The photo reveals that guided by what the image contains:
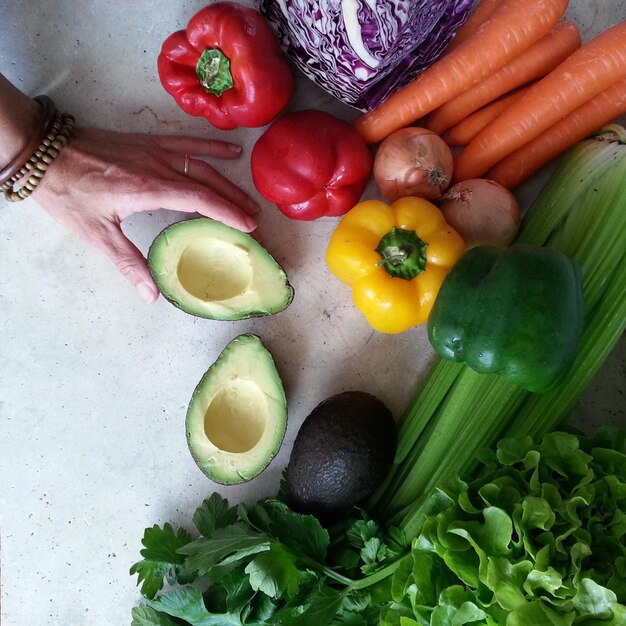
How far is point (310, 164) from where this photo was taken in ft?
3.97

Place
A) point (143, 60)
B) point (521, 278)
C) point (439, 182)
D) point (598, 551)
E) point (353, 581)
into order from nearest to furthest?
point (598, 551) < point (521, 278) < point (353, 581) < point (439, 182) < point (143, 60)

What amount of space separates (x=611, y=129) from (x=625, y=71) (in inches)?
4.5

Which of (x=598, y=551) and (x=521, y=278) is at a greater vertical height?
(x=521, y=278)

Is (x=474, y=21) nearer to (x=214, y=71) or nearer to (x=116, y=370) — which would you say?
(x=214, y=71)

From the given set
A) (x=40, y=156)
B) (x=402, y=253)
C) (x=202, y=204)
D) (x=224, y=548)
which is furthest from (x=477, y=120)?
(x=224, y=548)

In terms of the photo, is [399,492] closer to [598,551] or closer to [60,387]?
[598,551]

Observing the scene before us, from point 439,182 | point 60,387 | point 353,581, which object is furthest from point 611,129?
point 60,387

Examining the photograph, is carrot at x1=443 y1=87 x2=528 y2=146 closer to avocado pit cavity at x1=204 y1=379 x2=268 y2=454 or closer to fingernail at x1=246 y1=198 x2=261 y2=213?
fingernail at x1=246 y1=198 x2=261 y2=213

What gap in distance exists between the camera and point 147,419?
1.41 m

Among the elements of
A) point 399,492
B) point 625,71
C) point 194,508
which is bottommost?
point 194,508

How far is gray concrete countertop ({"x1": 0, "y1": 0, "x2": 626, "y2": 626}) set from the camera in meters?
1.39

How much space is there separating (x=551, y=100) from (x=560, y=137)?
83 mm

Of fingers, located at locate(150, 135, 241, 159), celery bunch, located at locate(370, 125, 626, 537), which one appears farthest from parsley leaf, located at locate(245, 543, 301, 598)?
fingers, located at locate(150, 135, 241, 159)

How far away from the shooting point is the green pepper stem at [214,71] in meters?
1.20
